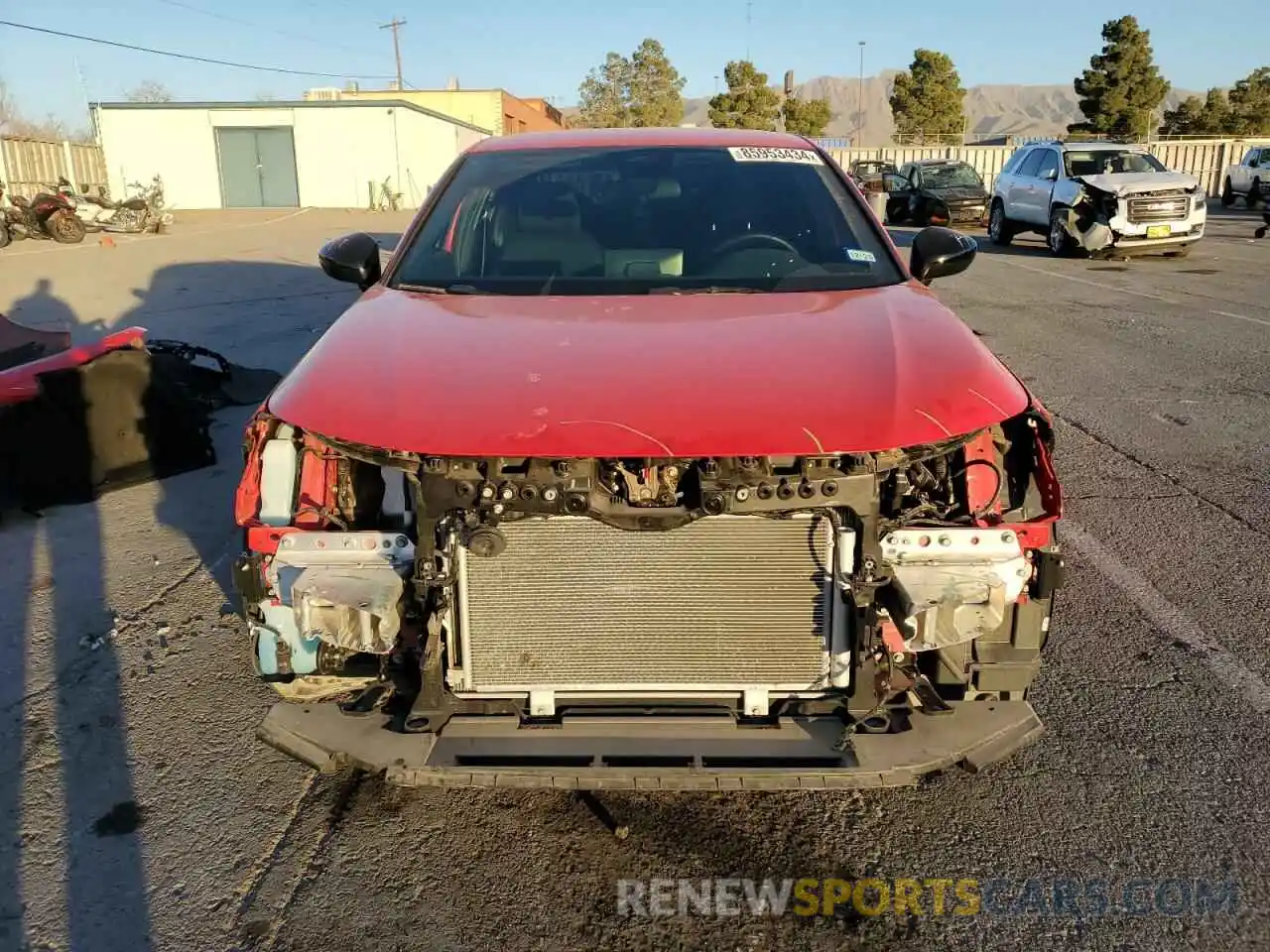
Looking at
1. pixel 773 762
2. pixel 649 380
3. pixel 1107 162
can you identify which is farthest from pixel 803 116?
pixel 773 762

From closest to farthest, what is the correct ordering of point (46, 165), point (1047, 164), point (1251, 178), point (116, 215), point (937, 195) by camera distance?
point (1047, 164) < point (116, 215) < point (937, 195) < point (1251, 178) < point (46, 165)

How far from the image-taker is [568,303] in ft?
10.4

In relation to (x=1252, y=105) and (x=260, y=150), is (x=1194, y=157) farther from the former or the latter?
(x=260, y=150)

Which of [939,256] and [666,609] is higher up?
[939,256]

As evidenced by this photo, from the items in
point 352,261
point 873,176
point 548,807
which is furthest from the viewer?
point 873,176

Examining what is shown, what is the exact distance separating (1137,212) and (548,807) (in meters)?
16.6

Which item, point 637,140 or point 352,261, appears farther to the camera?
point 637,140

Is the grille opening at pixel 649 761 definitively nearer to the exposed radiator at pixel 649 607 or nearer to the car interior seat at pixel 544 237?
the exposed radiator at pixel 649 607

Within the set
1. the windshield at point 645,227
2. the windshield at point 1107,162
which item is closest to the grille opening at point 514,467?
the windshield at point 645,227

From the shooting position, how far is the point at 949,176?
25.5 m

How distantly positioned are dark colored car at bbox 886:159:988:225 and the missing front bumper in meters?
22.9

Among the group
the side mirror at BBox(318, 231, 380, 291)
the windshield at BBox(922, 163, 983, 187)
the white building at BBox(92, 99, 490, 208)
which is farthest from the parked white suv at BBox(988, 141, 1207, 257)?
the white building at BBox(92, 99, 490, 208)

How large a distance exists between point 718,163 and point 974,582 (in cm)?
226

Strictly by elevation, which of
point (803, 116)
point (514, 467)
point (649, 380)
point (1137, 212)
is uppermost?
point (803, 116)
